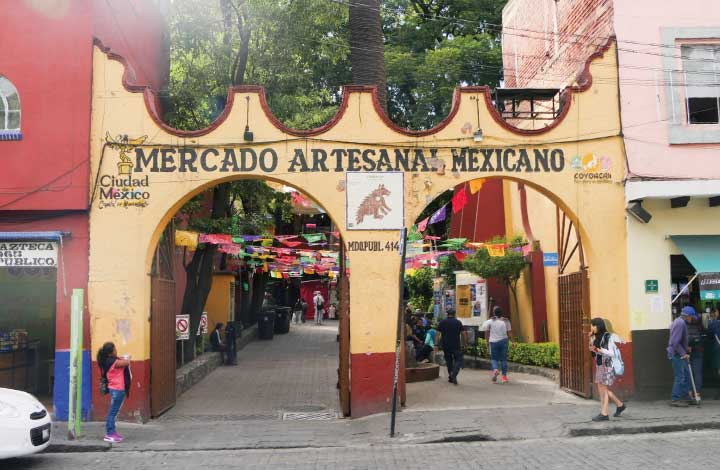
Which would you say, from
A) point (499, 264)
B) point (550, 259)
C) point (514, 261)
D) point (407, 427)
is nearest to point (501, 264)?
point (499, 264)

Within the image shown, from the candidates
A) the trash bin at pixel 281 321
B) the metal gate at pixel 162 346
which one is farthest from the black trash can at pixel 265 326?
the metal gate at pixel 162 346

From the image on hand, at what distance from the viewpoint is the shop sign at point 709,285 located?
548 inches

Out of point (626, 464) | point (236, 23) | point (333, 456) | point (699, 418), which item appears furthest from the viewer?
point (236, 23)

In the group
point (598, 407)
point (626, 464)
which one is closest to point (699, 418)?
point (598, 407)

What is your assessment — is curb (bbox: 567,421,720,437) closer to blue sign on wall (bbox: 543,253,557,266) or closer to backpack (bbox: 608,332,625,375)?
backpack (bbox: 608,332,625,375)

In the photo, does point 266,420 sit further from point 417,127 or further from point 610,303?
point 417,127

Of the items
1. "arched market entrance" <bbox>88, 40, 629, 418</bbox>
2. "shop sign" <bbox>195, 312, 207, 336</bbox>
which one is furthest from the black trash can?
"arched market entrance" <bbox>88, 40, 629, 418</bbox>

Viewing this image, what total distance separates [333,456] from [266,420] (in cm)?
333

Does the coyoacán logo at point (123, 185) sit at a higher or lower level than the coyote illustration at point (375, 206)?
higher

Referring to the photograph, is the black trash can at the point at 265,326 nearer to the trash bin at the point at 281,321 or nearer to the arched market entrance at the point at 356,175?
the trash bin at the point at 281,321

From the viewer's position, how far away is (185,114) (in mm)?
18453

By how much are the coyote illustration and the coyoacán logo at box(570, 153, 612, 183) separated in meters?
3.61

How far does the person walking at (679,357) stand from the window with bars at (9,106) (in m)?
12.4

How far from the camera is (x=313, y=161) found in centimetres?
1380
